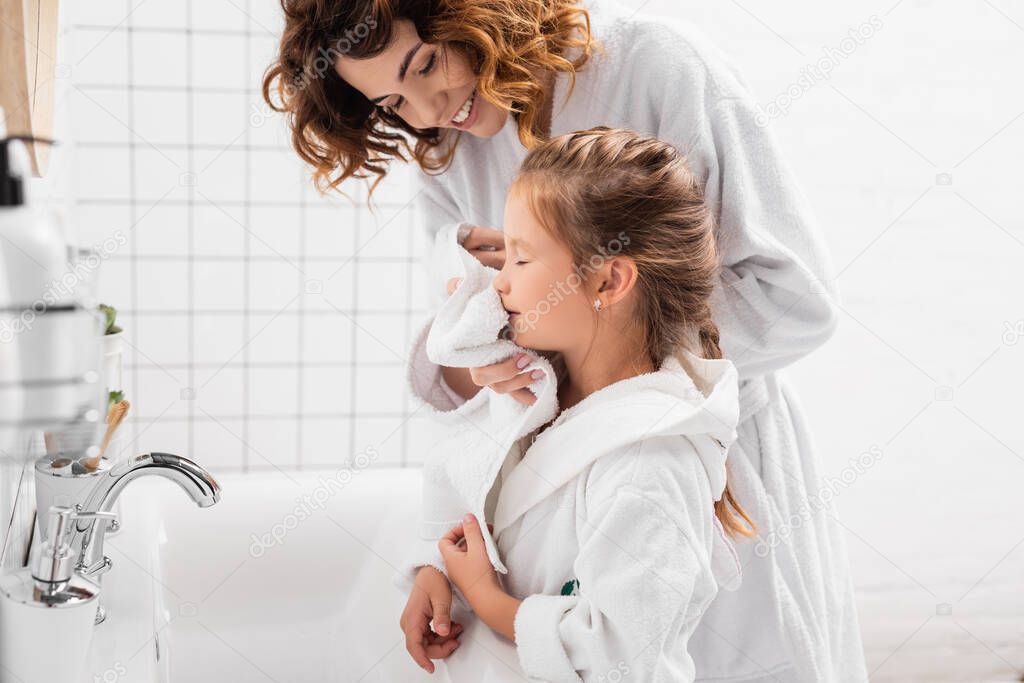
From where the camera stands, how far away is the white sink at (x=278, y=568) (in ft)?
4.37

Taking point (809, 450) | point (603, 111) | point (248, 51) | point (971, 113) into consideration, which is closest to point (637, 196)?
point (603, 111)

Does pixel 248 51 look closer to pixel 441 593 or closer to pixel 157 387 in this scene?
pixel 157 387

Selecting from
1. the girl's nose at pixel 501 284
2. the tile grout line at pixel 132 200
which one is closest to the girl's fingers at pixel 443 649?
the girl's nose at pixel 501 284

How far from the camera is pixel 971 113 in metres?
1.83

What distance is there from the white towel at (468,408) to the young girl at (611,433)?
21 mm

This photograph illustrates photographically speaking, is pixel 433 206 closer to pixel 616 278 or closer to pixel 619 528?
pixel 616 278

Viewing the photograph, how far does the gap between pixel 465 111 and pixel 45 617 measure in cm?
65

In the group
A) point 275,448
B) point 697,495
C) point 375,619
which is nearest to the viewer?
point 697,495

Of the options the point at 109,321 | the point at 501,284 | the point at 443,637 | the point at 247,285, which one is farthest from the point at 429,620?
the point at 247,285

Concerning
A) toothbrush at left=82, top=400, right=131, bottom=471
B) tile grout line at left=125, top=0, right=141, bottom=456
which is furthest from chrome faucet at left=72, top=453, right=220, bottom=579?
tile grout line at left=125, top=0, right=141, bottom=456

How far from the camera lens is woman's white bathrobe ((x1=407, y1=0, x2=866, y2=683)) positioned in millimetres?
966

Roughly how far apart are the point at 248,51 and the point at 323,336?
57 centimetres

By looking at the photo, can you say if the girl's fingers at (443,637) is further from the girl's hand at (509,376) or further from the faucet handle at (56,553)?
the faucet handle at (56,553)

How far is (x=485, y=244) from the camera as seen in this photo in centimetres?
102
